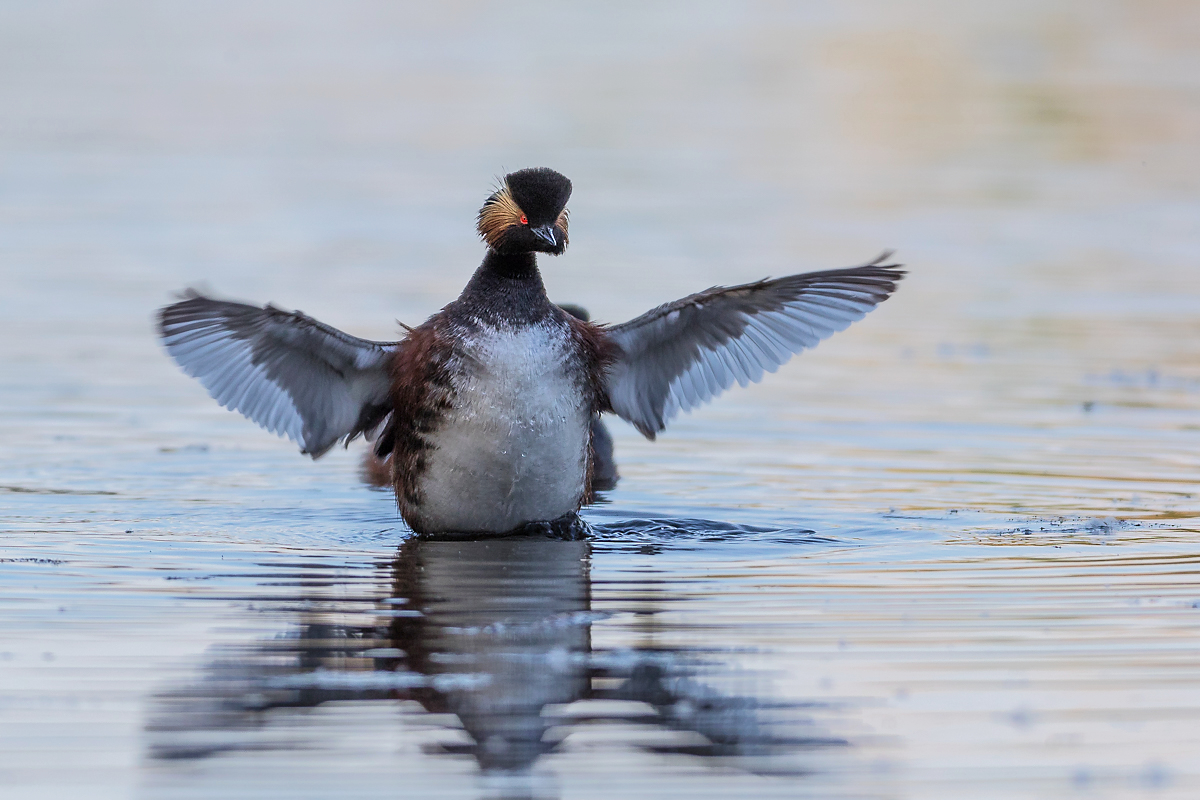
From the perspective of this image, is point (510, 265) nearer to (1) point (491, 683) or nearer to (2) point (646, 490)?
(2) point (646, 490)

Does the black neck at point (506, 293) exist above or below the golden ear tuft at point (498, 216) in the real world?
below

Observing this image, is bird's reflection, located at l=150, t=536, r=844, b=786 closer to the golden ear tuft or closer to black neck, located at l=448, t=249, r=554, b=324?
black neck, located at l=448, t=249, r=554, b=324

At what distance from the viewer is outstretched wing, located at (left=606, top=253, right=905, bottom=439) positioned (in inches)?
344

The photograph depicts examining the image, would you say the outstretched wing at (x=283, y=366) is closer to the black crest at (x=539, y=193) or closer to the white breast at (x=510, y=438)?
the white breast at (x=510, y=438)

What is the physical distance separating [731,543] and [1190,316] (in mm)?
7342

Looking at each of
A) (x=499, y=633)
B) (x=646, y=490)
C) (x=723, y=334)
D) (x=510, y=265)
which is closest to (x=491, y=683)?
(x=499, y=633)

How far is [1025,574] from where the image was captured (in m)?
8.05

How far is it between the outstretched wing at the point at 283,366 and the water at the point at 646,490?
0.51m

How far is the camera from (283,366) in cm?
891

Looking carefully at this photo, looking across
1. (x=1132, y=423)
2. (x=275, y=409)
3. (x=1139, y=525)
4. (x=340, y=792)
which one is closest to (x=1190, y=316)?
(x=1132, y=423)

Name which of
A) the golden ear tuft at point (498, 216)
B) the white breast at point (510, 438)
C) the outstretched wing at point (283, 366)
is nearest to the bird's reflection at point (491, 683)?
the white breast at point (510, 438)

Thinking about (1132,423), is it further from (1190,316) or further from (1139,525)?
(1190,316)

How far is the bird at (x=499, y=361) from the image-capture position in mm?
8656

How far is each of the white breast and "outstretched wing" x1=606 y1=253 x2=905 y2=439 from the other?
1.29 ft
